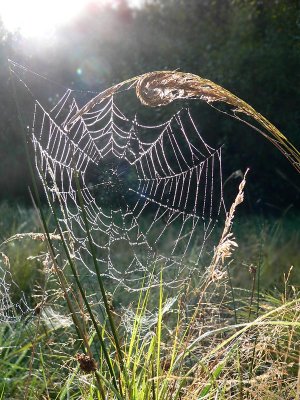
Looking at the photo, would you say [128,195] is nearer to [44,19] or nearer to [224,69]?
[224,69]

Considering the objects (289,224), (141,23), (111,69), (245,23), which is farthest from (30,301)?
(141,23)

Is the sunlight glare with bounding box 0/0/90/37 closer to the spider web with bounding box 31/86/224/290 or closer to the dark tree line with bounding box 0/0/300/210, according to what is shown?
the dark tree line with bounding box 0/0/300/210

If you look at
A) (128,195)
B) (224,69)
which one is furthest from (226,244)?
(224,69)

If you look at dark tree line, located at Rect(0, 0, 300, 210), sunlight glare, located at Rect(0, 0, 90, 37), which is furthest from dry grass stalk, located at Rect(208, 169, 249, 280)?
dark tree line, located at Rect(0, 0, 300, 210)

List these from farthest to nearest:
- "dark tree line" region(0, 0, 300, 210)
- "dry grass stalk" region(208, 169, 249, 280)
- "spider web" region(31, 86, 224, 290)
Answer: "dark tree line" region(0, 0, 300, 210) < "spider web" region(31, 86, 224, 290) < "dry grass stalk" region(208, 169, 249, 280)

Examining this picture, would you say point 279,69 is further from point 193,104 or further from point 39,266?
point 39,266

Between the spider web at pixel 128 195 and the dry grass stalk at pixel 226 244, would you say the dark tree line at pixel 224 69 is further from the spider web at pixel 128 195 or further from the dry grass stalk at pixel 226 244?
the dry grass stalk at pixel 226 244
